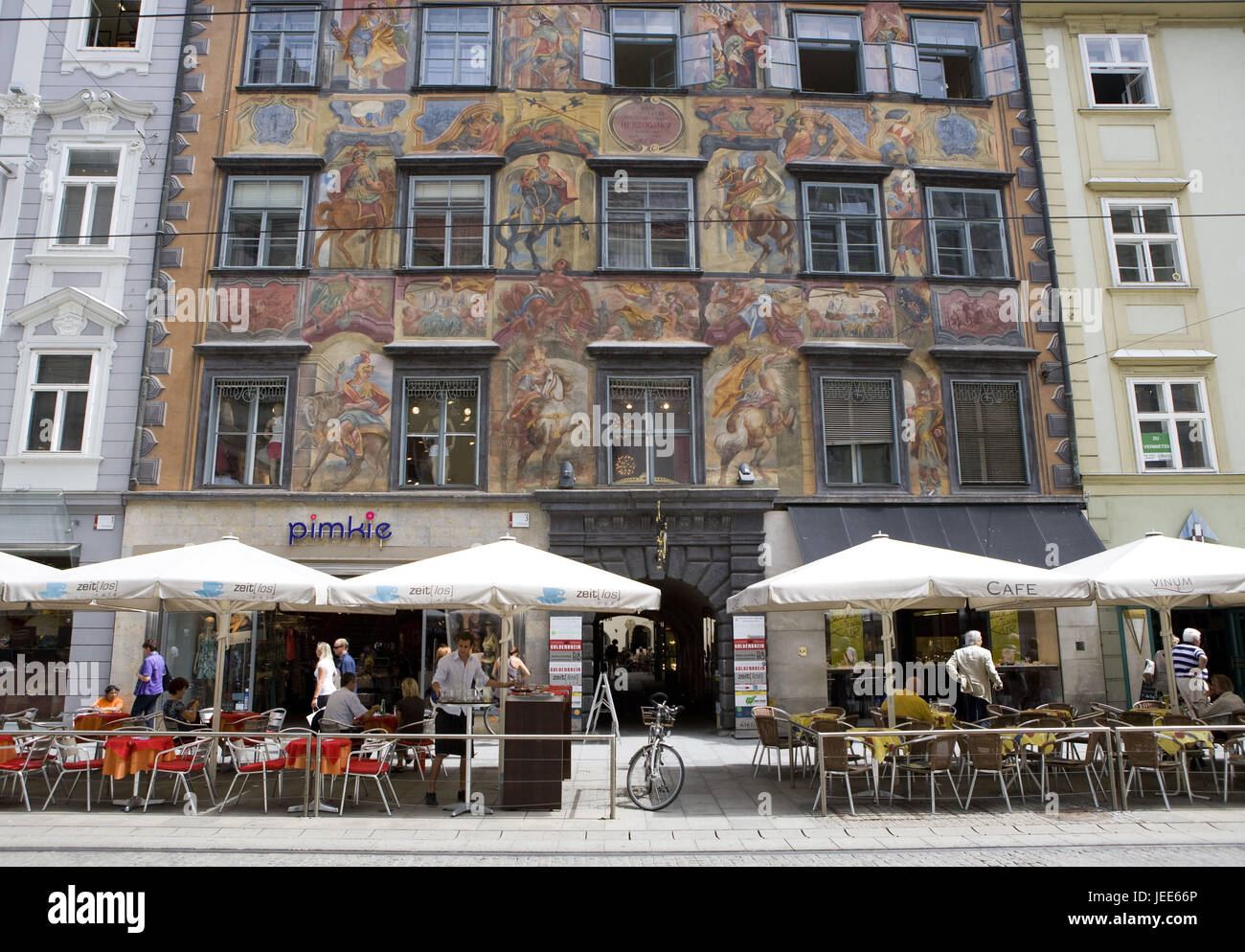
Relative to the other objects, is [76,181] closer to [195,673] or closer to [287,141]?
[287,141]

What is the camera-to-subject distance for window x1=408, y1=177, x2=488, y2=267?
17.7 metres

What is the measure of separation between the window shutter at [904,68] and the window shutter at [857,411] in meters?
6.75

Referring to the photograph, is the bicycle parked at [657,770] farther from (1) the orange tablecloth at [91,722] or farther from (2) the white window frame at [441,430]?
(2) the white window frame at [441,430]

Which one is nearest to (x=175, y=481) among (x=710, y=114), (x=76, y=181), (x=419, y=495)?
(x=419, y=495)

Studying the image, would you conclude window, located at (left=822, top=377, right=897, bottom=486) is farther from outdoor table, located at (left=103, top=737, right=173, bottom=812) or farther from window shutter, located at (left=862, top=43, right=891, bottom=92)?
outdoor table, located at (left=103, top=737, right=173, bottom=812)

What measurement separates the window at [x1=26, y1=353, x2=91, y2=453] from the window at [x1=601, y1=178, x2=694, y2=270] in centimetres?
1076

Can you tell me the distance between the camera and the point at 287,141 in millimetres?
18109

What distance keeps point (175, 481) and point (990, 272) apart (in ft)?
56.0

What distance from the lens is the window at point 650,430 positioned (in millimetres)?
16984

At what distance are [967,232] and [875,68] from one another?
4177 millimetres

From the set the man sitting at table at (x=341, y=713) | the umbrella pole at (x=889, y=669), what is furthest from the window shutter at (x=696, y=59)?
the man sitting at table at (x=341, y=713)

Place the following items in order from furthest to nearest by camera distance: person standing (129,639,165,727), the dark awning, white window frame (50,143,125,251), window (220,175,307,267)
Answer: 1. window (220,175,307,267)
2. white window frame (50,143,125,251)
3. the dark awning
4. person standing (129,639,165,727)

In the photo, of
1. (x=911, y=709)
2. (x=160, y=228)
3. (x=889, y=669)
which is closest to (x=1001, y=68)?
(x=911, y=709)

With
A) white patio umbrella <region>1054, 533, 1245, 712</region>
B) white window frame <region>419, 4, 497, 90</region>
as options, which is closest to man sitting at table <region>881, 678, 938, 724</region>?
white patio umbrella <region>1054, 533, 1245, 712</region>
